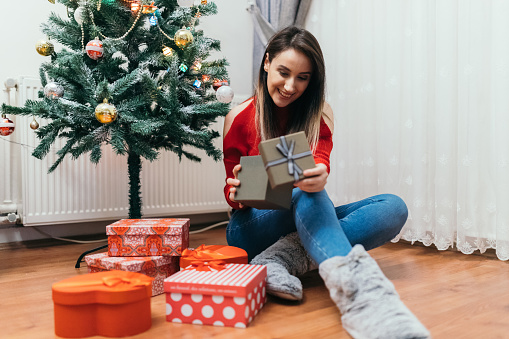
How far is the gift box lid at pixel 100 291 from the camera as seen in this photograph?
0.90 metres

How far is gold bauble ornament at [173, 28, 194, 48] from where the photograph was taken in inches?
59.9

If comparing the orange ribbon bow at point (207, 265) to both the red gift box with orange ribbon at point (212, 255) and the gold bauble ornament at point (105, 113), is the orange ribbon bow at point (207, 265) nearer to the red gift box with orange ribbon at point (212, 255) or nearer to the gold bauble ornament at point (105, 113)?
the red gift box with orange ribbon at point (212, 255)

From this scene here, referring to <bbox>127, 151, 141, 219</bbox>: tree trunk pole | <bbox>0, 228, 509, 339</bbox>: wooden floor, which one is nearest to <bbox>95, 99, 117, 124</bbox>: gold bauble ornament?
<bbox>127, 151, 141, 219</bbox>: tree trunk pole

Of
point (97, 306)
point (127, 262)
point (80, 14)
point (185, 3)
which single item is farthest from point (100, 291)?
point (185, 3)

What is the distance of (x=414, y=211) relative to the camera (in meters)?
1.87

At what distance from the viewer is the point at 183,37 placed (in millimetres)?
1520

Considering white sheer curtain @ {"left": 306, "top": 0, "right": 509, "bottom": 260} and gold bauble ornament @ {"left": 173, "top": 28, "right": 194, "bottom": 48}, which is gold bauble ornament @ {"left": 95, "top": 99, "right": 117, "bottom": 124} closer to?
gold bauble ornament @ {"left": 173, "top": 28, "right": 194, "bottom": 48}

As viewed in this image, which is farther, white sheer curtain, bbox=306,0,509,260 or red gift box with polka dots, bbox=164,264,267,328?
white sheer curtain, bbox=306,0,509,260

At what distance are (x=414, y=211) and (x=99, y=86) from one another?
4.47 ft

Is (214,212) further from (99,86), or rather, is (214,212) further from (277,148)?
(277,148)

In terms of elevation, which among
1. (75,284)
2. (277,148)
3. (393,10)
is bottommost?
(75,284)

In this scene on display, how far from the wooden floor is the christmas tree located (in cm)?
46

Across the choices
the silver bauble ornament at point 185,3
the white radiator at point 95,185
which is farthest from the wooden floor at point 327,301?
the silver bauble ornament at point 185,3

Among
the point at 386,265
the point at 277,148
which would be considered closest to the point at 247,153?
the point at 277,148
